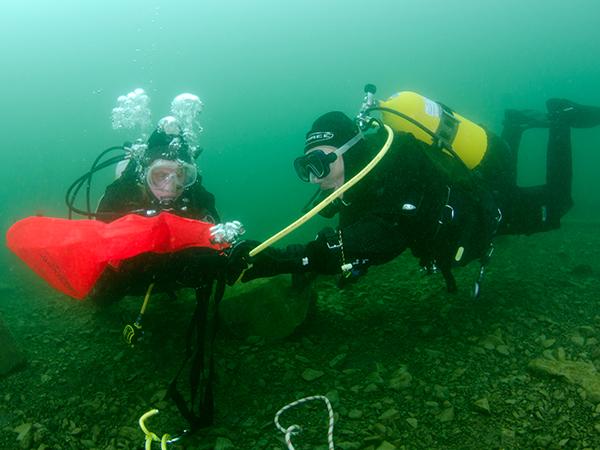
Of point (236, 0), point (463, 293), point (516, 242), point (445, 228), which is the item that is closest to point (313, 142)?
point (445, 228)

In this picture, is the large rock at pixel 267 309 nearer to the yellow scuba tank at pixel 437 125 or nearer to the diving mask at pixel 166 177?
the diving mask at pixel 166 177

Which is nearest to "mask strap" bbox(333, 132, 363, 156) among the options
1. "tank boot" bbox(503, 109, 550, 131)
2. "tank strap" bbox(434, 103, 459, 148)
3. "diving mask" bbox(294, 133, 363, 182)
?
"diving mask" bbox(294, 133, 363, 182)

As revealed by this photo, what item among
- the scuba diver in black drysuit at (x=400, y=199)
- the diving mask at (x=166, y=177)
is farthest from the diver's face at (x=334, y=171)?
the diving mask at (x=166, y=177)

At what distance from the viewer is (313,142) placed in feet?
14.6

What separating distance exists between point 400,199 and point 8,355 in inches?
166

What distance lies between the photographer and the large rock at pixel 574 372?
3088mm

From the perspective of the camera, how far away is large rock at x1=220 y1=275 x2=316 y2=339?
14.5ft

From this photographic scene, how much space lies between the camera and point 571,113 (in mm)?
6344

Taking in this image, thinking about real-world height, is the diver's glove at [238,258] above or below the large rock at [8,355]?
above

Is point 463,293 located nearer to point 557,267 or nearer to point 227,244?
point 557,267

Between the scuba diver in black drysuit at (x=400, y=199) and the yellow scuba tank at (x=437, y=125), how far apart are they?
0.02 m

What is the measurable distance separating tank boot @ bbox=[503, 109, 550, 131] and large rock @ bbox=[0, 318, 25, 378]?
832 cm

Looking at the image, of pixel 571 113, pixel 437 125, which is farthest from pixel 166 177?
pixel 571 113

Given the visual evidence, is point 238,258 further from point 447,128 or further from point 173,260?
point 447,128
